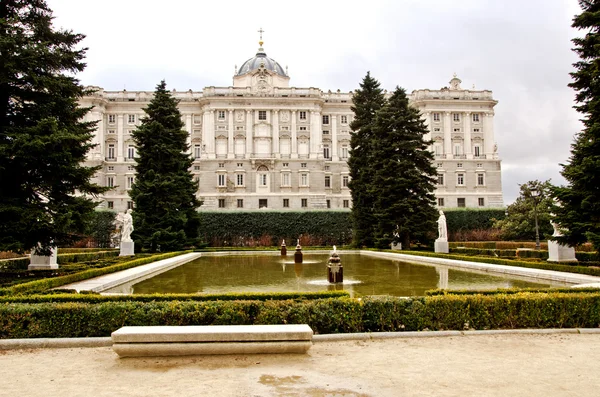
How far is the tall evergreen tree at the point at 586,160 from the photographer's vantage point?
546 inches

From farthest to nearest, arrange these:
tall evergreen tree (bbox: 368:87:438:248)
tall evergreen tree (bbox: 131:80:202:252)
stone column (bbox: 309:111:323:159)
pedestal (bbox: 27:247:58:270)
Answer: stone column (bbox: 309:111:323:159) → tall evergreen tree (bbox: 368:87:438:248) → tall evergreen tree (bbox: 131:80:202:252) → pedestal (bbox: 27:247:58:270)

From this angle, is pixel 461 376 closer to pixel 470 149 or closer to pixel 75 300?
pixel 75 300

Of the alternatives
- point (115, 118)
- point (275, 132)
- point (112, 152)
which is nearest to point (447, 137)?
point (275, 132)

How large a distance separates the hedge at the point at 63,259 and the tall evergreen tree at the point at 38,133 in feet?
9.13

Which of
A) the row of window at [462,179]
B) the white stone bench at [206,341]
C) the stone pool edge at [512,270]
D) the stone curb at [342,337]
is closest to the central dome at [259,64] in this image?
the row of window at [462,179]

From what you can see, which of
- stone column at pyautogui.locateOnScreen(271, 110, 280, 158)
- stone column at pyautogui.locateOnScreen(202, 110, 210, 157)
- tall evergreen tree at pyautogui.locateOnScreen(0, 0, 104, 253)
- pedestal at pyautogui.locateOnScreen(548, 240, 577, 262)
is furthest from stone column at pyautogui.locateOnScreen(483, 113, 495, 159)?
tall evergreen tree at pyautogui.locateOnScreen(0, 0, 104, 253)

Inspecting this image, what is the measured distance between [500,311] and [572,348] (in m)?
1.29

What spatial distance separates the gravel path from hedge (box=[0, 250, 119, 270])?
10.5 meters

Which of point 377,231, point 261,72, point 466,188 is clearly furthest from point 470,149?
point 377,231

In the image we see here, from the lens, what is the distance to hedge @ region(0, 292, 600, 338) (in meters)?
7.00

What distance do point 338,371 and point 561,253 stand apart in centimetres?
1486

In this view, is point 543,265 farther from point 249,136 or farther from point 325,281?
point 249,136

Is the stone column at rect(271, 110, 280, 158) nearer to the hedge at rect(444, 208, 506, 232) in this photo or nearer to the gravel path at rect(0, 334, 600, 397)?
the hedge at rect(444, 208, 506, 232)

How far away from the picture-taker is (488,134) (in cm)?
6294
